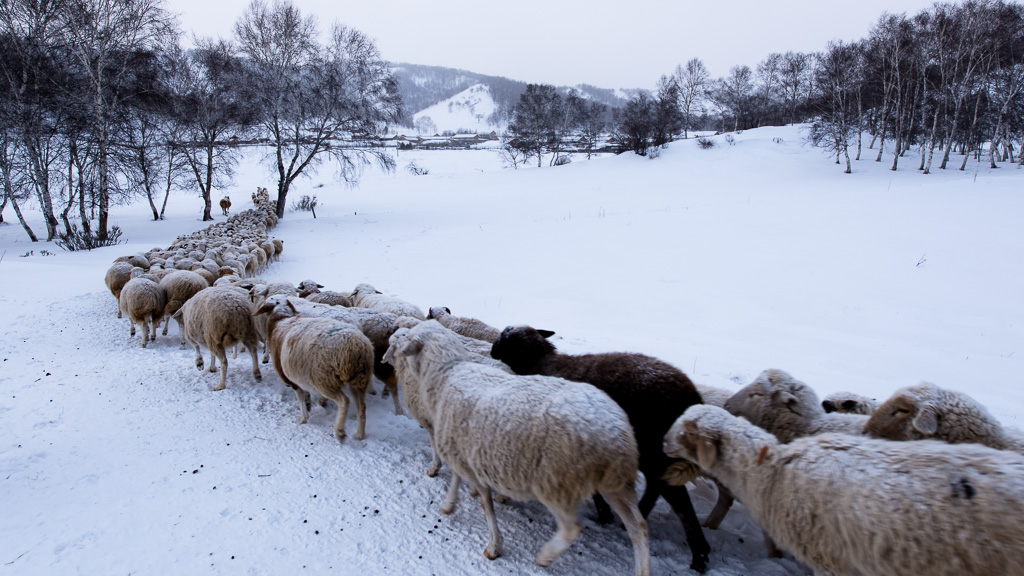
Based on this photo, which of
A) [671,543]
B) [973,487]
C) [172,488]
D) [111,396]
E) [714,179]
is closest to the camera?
[973,487]

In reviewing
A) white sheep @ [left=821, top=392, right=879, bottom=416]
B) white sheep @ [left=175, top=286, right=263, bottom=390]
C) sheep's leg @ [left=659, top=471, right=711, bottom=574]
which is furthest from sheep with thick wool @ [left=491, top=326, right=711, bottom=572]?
white sheep @ [left=175, top=286, right=263, bottom=390]

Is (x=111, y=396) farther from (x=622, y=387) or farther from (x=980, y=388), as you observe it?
(x=980, y=388)

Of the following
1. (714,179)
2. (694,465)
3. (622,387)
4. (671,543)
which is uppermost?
(714,179)

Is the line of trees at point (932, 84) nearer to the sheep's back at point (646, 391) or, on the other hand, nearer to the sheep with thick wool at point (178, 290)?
the sheep's back at point (646, 391)

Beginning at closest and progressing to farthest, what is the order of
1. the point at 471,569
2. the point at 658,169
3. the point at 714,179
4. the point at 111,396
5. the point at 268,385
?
the point at 471,569, the point at 111,396, the point at 268,385, the point at 714,179, the point at 658,169

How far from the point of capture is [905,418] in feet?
9.30

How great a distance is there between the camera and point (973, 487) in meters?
1.87

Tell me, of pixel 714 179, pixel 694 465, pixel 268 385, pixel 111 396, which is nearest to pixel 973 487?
pixel 694 465

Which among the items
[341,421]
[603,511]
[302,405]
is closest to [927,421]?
[603,511]

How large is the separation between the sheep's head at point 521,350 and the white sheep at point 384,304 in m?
2.02

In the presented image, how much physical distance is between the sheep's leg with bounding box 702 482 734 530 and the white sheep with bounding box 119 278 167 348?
753 cm

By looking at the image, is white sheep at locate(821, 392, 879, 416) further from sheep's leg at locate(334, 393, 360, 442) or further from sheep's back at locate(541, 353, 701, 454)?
sheep's leg at locate(334, 393, 360, 442)

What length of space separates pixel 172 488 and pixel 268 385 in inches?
79.0

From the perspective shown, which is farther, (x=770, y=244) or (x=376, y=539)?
(x=770, y=244)
